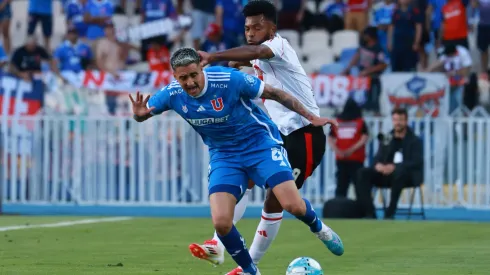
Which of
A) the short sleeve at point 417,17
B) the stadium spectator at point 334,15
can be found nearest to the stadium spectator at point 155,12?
the stadium spectator at point 334,15

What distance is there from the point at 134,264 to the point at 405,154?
948 centimetres

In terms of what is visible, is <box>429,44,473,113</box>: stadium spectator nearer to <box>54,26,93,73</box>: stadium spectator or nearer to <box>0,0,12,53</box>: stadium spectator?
<box>54,26,93,73</box>: stadium spectator

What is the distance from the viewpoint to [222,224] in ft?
30.0

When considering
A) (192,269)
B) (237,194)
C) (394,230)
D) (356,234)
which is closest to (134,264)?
(192,269)

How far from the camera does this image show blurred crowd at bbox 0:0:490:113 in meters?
22.8

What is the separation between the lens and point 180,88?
952 centimetres

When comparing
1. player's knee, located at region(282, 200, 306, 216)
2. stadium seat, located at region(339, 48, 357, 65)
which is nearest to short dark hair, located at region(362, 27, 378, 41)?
stadium seat, located at region(339, 48, 357, 65)

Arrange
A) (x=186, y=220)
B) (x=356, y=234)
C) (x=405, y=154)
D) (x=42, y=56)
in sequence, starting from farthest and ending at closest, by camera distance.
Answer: (x=42, y=56), (x=405, y=154), (x=186, y=220), (x=356, y=234)

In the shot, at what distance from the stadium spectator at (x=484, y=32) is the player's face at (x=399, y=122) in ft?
13.9

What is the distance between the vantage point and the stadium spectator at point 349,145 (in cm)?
2019

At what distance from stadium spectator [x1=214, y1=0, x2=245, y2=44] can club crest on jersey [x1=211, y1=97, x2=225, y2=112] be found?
1501 centimetres

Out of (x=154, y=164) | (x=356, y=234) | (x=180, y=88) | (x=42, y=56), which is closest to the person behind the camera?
(x=180, y=88)

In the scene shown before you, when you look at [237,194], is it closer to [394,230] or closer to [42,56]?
[394,230]

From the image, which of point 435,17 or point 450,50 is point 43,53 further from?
point 450,50
